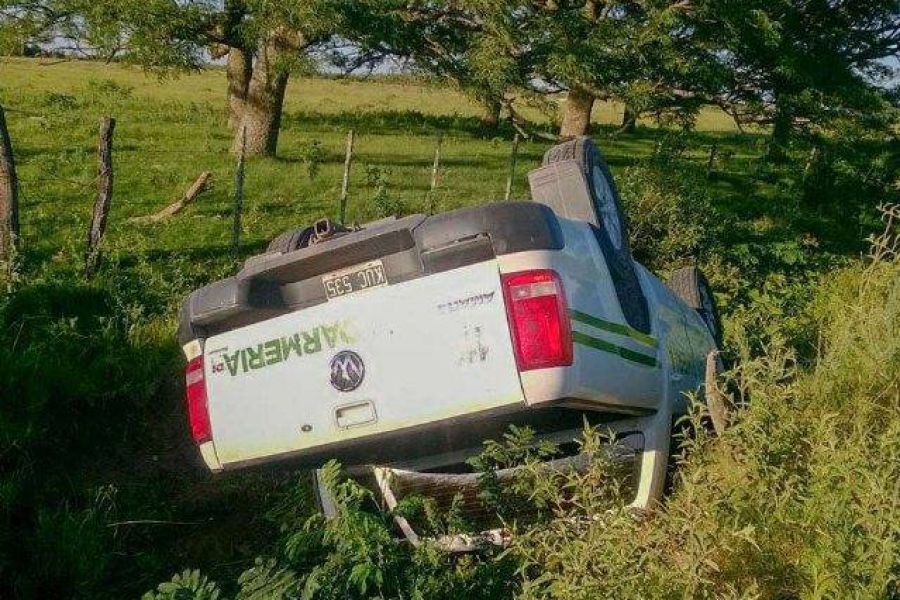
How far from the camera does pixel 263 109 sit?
20297 mm

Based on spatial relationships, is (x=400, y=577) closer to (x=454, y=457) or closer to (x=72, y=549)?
(x=454, y=457)

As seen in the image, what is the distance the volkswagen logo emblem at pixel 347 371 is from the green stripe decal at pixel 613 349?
0.92 m

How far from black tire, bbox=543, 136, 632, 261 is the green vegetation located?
805 mm

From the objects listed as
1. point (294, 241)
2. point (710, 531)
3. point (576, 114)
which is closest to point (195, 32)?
point (576, 114)

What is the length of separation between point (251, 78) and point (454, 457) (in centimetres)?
1822

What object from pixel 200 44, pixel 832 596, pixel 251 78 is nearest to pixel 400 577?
pixel 832 596

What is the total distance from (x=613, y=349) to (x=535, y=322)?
1.79 feet

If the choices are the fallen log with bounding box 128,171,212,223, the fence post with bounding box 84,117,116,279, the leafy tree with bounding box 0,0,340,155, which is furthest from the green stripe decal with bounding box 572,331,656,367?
the leafy tree with bounding box 0,0,340,155

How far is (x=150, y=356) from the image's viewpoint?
27.1 ft

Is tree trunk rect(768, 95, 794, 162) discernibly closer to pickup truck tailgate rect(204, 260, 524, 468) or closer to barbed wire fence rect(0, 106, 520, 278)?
barbed wire fence rect(0, 106, 520, 278)

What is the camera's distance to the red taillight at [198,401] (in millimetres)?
4570

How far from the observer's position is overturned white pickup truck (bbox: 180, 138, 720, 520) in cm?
376

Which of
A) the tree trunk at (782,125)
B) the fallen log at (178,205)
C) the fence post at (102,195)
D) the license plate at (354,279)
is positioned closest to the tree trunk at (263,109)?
the fallen log at (178,205)

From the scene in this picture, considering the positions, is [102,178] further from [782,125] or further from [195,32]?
[782,125]
